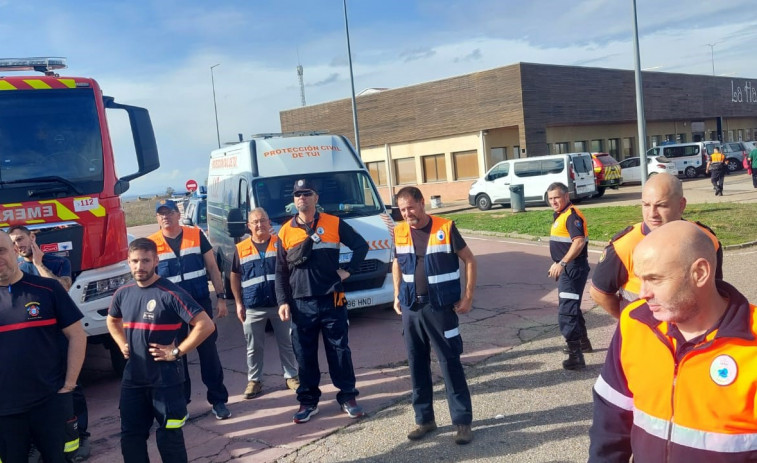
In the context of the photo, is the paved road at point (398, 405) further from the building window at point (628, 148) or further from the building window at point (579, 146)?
the building window at point (628, 148)

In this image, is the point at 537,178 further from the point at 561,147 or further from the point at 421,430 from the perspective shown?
the point at 421,430

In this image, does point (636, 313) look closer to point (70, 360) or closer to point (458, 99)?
point (70, 360)

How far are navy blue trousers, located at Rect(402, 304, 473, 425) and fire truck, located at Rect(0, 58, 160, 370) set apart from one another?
3.39 meters

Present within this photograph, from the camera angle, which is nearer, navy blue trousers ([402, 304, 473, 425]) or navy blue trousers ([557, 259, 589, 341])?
navy blue trousers ([402, 304, 473, 425])

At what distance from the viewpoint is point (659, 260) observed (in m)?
1.96

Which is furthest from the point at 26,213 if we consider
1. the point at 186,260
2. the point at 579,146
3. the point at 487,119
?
the point at 579,146

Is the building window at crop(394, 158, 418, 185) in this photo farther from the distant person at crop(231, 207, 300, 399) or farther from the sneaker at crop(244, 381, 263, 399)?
the sneaker at crop(244, 381, 263, 399)

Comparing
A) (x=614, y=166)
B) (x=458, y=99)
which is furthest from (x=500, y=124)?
(x=614, y=166)

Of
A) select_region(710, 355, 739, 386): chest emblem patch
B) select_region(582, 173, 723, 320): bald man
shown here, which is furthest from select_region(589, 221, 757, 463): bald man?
select_region(582, 173, 723, 320): bald man

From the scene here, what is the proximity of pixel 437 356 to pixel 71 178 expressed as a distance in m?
4.23

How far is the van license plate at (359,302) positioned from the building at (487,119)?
22.1 meters

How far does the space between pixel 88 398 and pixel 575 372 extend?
5.09 meters

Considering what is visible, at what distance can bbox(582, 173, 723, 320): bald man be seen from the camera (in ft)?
12.2

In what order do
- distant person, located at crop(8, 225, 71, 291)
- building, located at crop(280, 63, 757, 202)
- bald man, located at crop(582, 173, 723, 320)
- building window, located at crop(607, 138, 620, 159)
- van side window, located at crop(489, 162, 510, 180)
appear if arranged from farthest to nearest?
building window, located at crop(607, 138, 620, 159)
building, located at crop(280, 63, 757, 202)
van side window, located at crop(489, 162, 510, 180)
distant person, located at crop(8, 225, 71, 291)
bald man, located at crop(582, 173, 723, 320)
